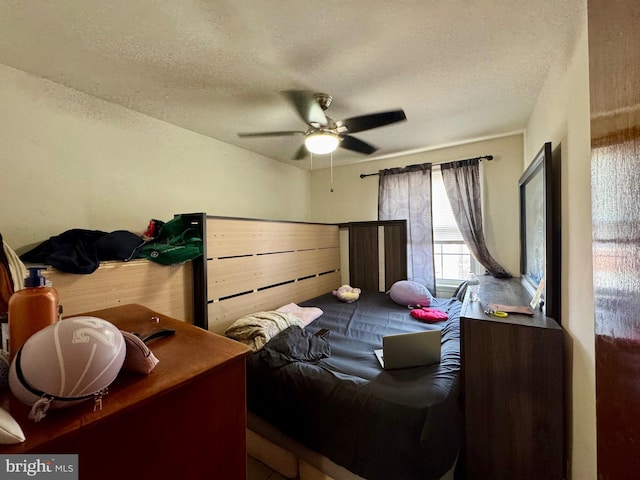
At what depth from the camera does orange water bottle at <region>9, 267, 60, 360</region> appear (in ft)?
1.93

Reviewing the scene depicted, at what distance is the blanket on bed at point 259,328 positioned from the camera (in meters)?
1.91

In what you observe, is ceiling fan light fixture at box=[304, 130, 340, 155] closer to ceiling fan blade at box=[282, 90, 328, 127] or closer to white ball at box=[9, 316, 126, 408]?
ceiling fan blade at box=[282, 90, 328, 127]

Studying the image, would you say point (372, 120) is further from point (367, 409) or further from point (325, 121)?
point (367, 409)

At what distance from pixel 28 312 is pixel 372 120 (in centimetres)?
199

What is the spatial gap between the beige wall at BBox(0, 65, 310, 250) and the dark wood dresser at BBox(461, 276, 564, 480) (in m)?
2.62

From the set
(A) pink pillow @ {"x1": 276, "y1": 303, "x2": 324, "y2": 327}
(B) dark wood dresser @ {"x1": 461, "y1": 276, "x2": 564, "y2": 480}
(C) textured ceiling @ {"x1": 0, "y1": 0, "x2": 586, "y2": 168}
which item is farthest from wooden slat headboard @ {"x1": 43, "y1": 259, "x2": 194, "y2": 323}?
(B) dark wood dresser @ {"x1": 461, "y1": 276, "x2": 564, "y2": 480}

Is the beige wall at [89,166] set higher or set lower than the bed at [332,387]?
higher

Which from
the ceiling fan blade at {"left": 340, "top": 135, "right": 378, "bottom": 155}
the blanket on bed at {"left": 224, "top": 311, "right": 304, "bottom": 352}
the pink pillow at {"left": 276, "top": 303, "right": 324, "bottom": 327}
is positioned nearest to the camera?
the blanket on bed at {"left": 224, "top": 311, "right": 304, "bottom": 352}

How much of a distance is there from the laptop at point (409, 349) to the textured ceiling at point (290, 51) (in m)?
1.66

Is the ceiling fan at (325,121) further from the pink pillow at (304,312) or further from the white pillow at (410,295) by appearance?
the white pillow at (410,295)

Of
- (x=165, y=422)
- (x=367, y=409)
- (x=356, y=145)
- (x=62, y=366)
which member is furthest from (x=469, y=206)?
(x=62, y=366)

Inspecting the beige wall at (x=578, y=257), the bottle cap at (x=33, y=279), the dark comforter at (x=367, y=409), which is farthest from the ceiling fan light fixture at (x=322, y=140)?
the bottle cap at (x=33, y=279)

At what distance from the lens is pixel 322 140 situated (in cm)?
197

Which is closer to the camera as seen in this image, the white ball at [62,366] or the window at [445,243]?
the white ball at [62,366]
